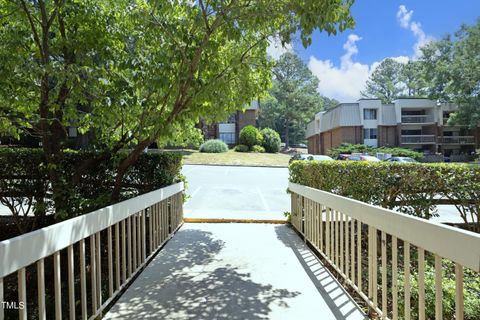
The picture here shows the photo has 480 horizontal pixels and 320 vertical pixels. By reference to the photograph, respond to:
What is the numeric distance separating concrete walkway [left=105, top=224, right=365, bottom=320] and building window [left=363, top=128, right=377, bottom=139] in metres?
38.0

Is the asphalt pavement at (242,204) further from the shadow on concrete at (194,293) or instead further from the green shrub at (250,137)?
the green shrub at (250,137)

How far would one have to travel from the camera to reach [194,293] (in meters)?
3.68

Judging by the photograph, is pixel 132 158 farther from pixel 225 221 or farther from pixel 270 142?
pixel 270 142

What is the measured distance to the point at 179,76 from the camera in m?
4.43

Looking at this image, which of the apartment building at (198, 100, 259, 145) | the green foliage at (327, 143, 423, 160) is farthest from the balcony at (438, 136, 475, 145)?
the apartment building at (198, 100, 259, 145)

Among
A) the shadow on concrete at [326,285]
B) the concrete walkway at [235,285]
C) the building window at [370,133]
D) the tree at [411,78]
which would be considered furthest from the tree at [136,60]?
the tree at [411,78]

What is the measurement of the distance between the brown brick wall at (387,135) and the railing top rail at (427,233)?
4052 centimetres

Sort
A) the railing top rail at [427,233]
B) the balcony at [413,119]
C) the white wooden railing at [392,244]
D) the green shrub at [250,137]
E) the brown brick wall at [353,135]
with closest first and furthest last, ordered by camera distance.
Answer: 1. the railing top rail at [427,233]
2. the white wooden railing at [392,244]
3. the green shrub at [250,137]
4. the brown brick wall at [353,135]
5. the balcony at [413,119]

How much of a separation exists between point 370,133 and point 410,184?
3750 cm

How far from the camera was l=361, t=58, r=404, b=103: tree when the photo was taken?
62.6 meters

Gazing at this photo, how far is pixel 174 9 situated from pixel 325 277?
13.3ft

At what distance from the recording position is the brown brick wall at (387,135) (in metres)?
41.1

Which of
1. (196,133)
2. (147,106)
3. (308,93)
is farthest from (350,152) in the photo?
(147,106)

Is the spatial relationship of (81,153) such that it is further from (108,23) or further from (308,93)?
(308,93)
